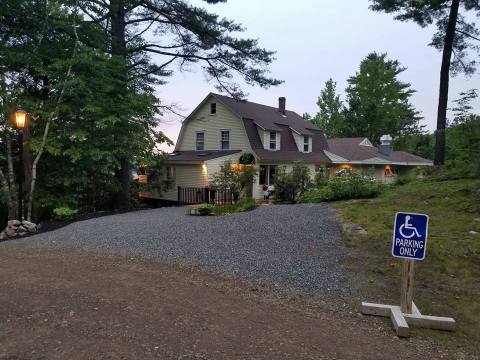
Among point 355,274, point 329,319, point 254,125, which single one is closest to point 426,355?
point 329,319

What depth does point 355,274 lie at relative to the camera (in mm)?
5379

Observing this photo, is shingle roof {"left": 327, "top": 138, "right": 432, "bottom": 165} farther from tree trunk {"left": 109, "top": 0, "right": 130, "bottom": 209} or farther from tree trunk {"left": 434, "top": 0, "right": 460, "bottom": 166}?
tree trunk {"left": 109, "top": 0, "right": 130, "bottom": 209}

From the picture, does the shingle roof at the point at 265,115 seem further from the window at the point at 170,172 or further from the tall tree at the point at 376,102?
the tall tree at the point at 376,102

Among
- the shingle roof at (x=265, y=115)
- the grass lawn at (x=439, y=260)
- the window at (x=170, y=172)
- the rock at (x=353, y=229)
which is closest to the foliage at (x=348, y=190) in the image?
the grass lawn at (x=439, y=260)

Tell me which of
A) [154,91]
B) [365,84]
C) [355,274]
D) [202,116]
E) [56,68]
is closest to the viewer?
[355,274]

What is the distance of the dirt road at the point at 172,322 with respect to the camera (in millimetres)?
3209

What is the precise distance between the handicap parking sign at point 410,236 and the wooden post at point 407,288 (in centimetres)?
13

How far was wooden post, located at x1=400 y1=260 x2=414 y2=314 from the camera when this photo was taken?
402 centimetres

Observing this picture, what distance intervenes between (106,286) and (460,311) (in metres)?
4.80

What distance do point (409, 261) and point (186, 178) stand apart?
16.4 m

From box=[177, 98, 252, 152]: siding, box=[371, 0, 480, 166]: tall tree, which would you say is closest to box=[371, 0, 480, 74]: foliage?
box=[371, 0, 480, 166]: tall tree

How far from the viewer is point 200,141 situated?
23016mm

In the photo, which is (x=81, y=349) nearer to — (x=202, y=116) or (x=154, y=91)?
(x=154, y=91)

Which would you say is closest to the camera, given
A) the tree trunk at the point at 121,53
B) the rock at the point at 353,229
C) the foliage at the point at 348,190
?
the rock at the point at 353,229
